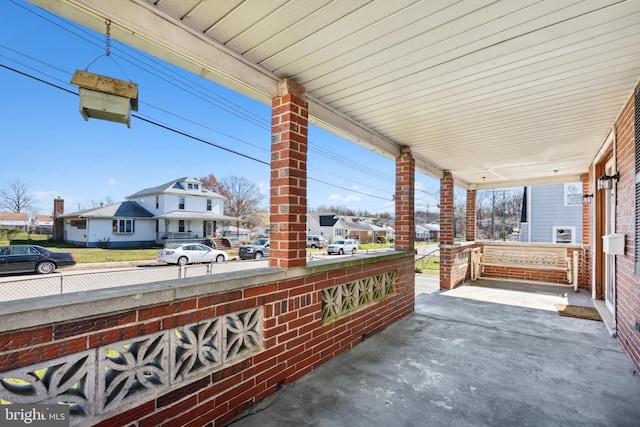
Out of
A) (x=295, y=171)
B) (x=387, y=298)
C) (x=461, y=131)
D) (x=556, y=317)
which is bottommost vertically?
(x=556, y=317)

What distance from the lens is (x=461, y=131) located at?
4.04 metres

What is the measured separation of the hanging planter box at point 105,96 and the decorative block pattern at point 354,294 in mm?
2222

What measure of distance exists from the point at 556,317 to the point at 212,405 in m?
5.12

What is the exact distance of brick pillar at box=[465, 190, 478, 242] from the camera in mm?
8328

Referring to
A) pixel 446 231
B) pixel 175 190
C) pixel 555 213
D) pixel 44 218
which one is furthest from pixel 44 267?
pixel 555 213

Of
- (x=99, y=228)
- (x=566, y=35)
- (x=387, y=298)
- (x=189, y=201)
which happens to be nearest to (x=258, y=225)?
(x=189, y=201)

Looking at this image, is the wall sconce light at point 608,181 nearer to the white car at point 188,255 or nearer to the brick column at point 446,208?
the brick column at point 446,208

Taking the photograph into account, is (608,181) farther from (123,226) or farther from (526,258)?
(123,226)

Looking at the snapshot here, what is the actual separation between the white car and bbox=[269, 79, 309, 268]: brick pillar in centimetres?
1286

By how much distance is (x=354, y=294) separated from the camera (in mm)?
3447

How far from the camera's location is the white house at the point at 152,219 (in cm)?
1909

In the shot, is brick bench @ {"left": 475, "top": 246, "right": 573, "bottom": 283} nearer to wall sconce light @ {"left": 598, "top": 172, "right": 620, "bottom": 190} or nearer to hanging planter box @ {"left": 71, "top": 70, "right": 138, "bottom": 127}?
wall sconce light @ {"left": 598, "top": 172, "right": 620, "bottom": 190}

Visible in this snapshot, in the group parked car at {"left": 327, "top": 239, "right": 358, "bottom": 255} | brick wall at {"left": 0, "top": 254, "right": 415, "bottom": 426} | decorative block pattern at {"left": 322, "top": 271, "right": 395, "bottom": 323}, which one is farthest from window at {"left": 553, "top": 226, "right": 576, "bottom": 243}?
parked car at {"left": 327, "top": 239, "right": 358, "bottom": 255}

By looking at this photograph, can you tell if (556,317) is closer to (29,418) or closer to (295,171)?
(295,171)
